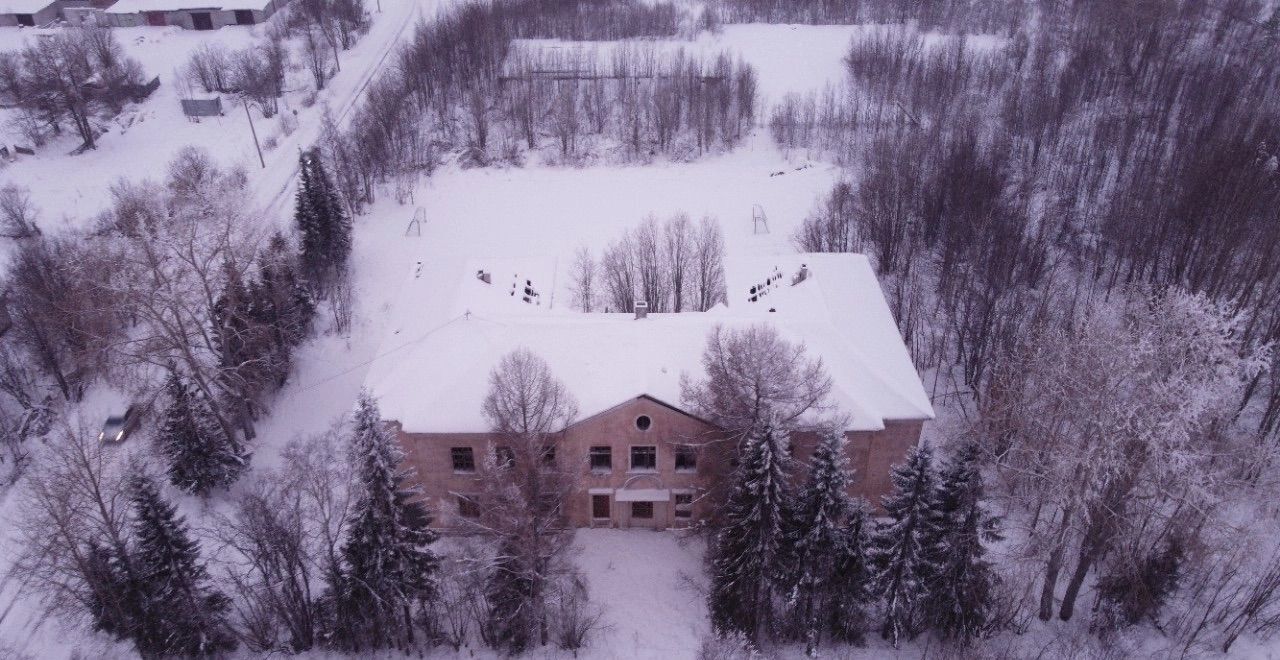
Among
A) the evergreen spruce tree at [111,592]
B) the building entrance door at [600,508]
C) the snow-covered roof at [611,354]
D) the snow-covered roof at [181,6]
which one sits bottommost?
the building entrance door at [600,508]

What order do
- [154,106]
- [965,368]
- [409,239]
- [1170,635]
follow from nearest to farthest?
[1170,635] < [965,368] < [409,239] < [154,106]

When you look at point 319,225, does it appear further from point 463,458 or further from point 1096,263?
point 1096,263

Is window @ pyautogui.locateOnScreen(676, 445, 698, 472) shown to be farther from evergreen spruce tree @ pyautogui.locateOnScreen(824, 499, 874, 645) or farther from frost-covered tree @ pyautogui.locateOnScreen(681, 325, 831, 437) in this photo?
evergreen spruce tree @ pyautogui.locateOnScreen(824, 499, 874, 645)

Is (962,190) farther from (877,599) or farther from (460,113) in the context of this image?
(460,113)

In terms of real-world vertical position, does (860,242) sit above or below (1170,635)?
above

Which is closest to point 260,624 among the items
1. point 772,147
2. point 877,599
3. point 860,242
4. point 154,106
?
point 877,599

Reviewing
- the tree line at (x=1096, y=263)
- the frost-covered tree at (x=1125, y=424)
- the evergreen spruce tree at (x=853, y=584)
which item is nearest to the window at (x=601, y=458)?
the evergreen spruce tree at (x=853, y=584)

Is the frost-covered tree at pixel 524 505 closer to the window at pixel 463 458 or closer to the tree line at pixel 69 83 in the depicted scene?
the window at pixel 463 458
